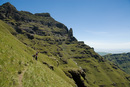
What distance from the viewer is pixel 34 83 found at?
64.1 feet

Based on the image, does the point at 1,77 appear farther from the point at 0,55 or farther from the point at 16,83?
the point at 0,55

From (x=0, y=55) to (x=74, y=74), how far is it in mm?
49049

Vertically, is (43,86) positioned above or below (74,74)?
above

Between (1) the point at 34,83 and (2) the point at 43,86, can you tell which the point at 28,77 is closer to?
(1) the point at 34,83

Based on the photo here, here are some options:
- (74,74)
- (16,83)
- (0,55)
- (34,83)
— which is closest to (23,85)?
(16,83)

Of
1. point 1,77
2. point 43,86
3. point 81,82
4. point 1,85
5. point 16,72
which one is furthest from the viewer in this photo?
point 81,82

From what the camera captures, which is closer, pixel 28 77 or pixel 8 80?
pixel 8 80

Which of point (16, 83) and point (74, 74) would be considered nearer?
point (16, 83)

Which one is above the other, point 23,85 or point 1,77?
point 1,77

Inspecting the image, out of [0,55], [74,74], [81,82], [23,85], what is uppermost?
[0,55]

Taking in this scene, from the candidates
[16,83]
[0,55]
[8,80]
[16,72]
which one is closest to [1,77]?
[8,80]

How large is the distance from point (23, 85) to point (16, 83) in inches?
52.9

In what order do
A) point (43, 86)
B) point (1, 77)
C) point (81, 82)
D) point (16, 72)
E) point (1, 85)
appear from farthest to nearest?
point (81, 82)
point (43, 86)
point (16, 72)
point (1, 77)
point (1, 85)

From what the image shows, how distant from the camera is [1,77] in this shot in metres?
15.1
